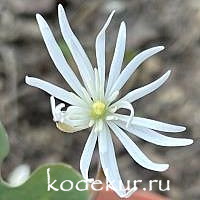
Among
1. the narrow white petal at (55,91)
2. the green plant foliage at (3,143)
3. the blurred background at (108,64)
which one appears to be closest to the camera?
the narrow white petal at (55,91)

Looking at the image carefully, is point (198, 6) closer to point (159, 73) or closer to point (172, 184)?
point (159, 73)

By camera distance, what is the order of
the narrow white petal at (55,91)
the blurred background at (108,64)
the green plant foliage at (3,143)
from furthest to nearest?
the blurred background at (108,64)
the green plant foliage at (3,143)
the narrow white petal at (55,91)

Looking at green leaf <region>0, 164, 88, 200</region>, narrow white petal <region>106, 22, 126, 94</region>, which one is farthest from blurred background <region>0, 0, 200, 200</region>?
narrow white petal <region>106, 22, 126, 94</region>

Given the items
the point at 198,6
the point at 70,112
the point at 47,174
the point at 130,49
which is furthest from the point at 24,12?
the point at 70,112

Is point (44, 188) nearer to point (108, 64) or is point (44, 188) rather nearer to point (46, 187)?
point (46, 187)

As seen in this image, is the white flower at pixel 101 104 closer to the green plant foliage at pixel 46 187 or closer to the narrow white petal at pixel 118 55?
the narrow white petal at pixel 118 55

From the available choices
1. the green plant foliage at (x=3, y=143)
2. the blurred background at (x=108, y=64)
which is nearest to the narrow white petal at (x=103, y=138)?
the green plant foliage at (x=3, y=143)

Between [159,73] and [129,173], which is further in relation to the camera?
[159,73]
